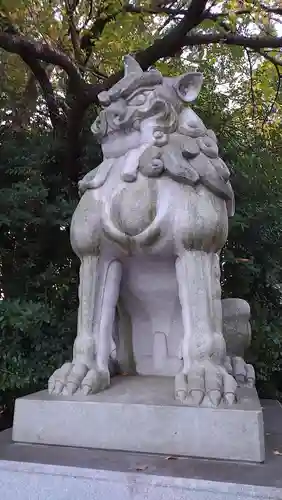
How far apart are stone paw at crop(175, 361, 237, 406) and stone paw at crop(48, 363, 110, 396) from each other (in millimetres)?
327

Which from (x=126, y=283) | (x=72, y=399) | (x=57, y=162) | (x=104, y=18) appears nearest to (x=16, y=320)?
(x=126, y=283)

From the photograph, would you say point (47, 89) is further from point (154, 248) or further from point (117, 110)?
point (154, 248)

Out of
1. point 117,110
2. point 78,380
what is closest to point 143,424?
point 78,380

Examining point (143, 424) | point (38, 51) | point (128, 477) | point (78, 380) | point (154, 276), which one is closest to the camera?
point (128, 477)

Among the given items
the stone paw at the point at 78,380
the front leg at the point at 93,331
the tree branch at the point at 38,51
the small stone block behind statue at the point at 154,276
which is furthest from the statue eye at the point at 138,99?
the tree branch at the point at 38,51

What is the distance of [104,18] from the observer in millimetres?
4750

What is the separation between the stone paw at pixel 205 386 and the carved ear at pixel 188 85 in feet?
4.20

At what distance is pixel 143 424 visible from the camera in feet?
5.85

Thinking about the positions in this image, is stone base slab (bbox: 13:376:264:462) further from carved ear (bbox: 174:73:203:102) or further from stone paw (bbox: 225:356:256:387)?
carved ear (bbox: 174:73:203:102)

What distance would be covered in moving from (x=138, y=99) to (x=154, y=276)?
818mm

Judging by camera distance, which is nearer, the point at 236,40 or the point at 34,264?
the point at 34,264

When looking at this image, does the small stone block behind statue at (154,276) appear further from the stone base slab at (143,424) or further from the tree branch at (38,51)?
the tree branch at (38,51)

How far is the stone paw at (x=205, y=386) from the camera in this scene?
179 cm

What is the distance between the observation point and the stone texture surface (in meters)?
1.51
